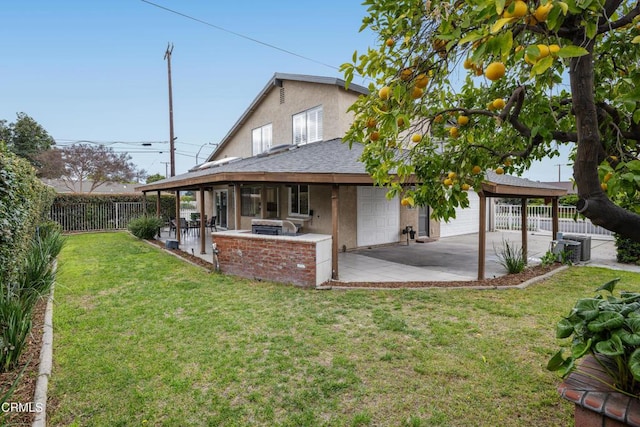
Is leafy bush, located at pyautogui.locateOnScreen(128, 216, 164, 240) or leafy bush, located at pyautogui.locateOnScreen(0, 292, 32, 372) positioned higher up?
leafy bush, located at pyautogui.locateOnScreen(128, 216, 164, 240)

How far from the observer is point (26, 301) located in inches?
173

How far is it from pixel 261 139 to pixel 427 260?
10.6 meters

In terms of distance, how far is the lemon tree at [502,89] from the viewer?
151cm

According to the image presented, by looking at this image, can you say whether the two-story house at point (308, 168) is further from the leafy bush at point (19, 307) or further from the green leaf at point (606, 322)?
the green leaf at point (606, 322)

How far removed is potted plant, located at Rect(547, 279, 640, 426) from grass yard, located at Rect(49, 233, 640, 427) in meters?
0.63

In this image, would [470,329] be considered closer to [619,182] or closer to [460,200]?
[460,200]

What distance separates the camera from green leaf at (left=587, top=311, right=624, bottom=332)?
2197 mm

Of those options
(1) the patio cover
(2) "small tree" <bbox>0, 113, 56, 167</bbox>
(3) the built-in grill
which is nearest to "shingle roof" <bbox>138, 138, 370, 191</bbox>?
(1) the patio cover

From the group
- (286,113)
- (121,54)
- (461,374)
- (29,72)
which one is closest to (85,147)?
(29,72)

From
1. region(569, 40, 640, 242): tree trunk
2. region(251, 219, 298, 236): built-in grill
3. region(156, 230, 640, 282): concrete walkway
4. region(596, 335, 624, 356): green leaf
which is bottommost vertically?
region(156, 230, 640, 282): concrete walkway

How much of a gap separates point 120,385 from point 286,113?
514 inches

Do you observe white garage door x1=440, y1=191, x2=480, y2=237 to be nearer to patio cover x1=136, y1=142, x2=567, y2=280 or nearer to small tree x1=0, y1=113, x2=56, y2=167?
patio cover x1=136, y1=142, x2=567, y2=280

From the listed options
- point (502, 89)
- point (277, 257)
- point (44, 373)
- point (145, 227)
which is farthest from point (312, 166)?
point (145, 227)

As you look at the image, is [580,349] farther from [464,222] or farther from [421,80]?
[464,222]
